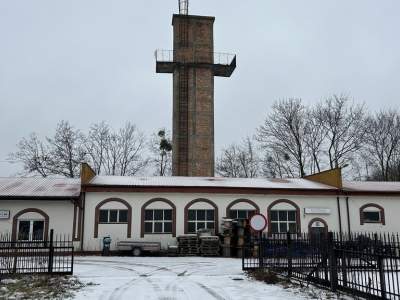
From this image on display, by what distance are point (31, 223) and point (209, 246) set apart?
427 inches

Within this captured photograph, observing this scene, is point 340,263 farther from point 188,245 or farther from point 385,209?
point 385,209

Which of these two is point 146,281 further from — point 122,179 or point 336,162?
point 336,162

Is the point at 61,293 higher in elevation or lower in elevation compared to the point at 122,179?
lower

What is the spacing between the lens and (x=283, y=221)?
28.1 m

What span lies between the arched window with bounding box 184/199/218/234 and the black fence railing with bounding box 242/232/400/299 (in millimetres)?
11132

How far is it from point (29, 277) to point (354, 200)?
22.3 metres

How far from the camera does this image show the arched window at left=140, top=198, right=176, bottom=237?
2639 cm

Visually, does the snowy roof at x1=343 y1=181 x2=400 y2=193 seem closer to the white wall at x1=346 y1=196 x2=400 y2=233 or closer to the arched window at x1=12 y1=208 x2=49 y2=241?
the white wall at x1=346 y1=196 x2=400 y2=233

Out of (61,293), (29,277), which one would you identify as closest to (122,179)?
(29,277)

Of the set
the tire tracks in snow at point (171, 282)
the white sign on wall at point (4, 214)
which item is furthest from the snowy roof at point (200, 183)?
the tire tracks in snow at point (171, 282)

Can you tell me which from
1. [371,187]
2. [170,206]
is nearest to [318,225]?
[371,187]

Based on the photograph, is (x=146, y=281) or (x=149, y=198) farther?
(x=149, y=198)

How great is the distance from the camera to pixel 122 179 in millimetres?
29109

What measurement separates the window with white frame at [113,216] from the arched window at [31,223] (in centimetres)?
327
